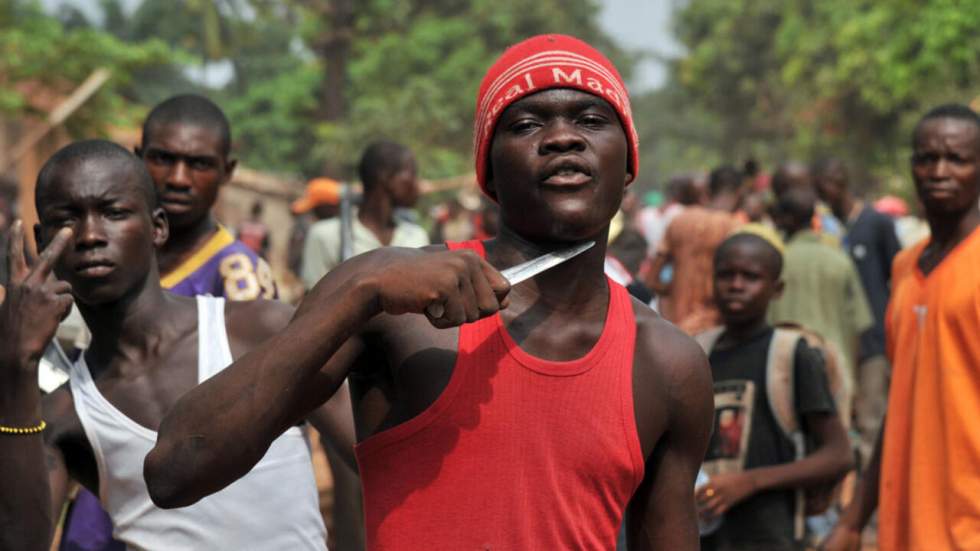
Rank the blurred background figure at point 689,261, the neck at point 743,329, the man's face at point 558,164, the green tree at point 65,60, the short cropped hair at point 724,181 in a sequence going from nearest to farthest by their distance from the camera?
1. the man's face at point 558,164
2. the neck at point 743,329
3. the blurred background figure at point 689,261
4. the short cropped hair at point 724,181
5. the green tree at point 65,60

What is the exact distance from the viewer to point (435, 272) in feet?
6.77

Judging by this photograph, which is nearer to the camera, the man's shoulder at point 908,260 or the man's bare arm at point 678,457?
the man's bare arm at point 678,457

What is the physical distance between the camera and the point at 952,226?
4.66 meters

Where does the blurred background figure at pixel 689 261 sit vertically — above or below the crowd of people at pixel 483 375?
above

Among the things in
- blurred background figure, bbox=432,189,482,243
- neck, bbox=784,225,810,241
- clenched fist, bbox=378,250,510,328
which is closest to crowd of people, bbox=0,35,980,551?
clenched fist, bbox=378,250,510,328

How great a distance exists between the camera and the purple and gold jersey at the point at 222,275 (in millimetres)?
4375

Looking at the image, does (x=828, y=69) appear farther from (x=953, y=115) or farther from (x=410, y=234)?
(x=953, y=115)

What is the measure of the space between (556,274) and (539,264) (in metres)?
0.19

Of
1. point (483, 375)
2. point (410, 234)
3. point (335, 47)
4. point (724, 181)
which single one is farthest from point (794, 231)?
point (335, 47)

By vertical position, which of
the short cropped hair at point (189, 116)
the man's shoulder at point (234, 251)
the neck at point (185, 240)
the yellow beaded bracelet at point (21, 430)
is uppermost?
the short cropped hair at point (189, 116)

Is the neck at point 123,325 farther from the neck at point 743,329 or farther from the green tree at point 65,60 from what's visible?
the green tree at point 65,60

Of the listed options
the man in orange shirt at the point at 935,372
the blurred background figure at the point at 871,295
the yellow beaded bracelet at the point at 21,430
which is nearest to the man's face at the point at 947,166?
the man in orange shirt at the point at 935,372

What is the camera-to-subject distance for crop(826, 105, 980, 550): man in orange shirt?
169 inches

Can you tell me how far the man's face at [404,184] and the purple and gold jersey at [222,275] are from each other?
3383 mm
